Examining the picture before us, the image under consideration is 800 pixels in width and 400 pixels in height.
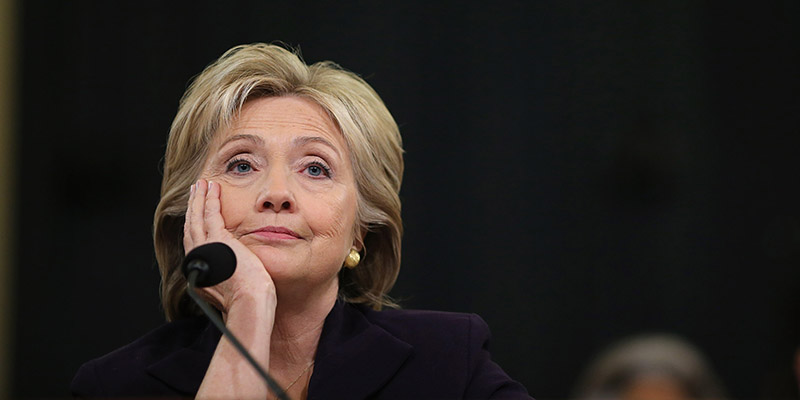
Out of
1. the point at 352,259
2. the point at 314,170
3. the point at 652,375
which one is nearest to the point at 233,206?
the point at 314,170

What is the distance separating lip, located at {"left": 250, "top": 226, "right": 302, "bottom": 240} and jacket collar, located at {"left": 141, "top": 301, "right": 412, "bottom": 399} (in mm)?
233

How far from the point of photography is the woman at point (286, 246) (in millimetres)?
1690

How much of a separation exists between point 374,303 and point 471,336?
0.30 m

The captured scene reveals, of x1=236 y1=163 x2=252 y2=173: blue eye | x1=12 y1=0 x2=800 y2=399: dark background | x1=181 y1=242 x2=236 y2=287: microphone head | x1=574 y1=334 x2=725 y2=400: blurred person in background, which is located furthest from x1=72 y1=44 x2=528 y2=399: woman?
x1=12 y1=0 x2=800 y2=399: dark background

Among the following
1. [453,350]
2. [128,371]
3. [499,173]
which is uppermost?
[453,350]

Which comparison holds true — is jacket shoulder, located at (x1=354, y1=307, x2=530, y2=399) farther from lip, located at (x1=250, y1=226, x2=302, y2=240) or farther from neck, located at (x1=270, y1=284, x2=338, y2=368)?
lip, located at (x1=250, y1=226, x2=302, y2=240)

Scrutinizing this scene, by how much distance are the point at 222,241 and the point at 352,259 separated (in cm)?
30

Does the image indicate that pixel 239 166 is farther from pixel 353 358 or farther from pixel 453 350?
pixel 453 350

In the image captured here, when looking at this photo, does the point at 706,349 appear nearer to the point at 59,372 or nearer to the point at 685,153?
the point at 685,153

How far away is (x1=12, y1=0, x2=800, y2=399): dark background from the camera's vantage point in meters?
3.98

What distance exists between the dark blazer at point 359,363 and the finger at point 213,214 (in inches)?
8.4

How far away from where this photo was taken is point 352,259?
6.16 ft

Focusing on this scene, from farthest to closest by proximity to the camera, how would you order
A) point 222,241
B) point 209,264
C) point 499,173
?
1. point 499,173
2. point 222,241
3. point 209,264

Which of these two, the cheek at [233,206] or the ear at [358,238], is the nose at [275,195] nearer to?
the cheek at [233,206]
